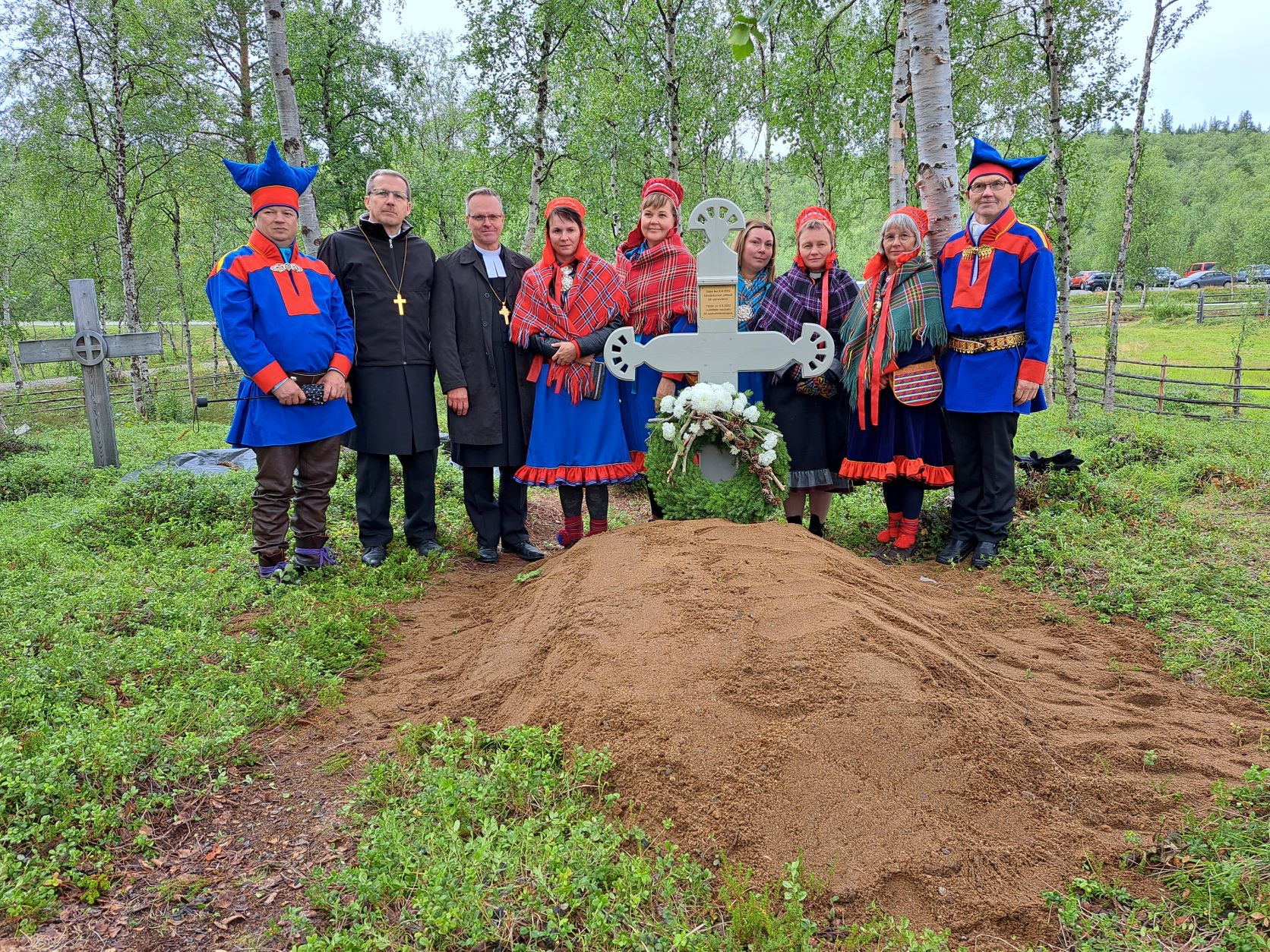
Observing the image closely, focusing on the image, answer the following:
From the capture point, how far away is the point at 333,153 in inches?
582

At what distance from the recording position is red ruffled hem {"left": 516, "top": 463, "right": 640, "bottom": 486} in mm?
4984

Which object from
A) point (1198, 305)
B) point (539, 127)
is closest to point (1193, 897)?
point (539, 127)

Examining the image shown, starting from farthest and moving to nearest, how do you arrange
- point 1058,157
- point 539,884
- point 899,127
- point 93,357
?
point 1058,157
point 93,357
point 899,127
point 539,884

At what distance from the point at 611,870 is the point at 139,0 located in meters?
17.0

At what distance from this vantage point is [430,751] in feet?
9.04

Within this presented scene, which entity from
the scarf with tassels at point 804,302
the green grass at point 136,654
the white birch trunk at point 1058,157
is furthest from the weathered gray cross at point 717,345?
the white birch trunk at point 1058,157

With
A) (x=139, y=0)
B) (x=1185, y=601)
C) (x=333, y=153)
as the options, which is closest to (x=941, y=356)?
(x=1185, y=601)

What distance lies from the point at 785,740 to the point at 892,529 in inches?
126

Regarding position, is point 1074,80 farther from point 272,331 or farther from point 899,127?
point 272,331

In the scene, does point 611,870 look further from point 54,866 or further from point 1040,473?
point 1040,473

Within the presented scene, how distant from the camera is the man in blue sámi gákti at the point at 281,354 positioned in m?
4.34

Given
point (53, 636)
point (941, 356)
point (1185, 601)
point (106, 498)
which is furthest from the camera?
point (106, 498)

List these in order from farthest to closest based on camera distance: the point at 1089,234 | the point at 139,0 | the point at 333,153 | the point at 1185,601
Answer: the point at 1089,234
the point at 333,153
the point at 139,0
the point at 1185,601

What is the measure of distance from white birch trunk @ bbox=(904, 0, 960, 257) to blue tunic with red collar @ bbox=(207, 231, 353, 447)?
3.94m
